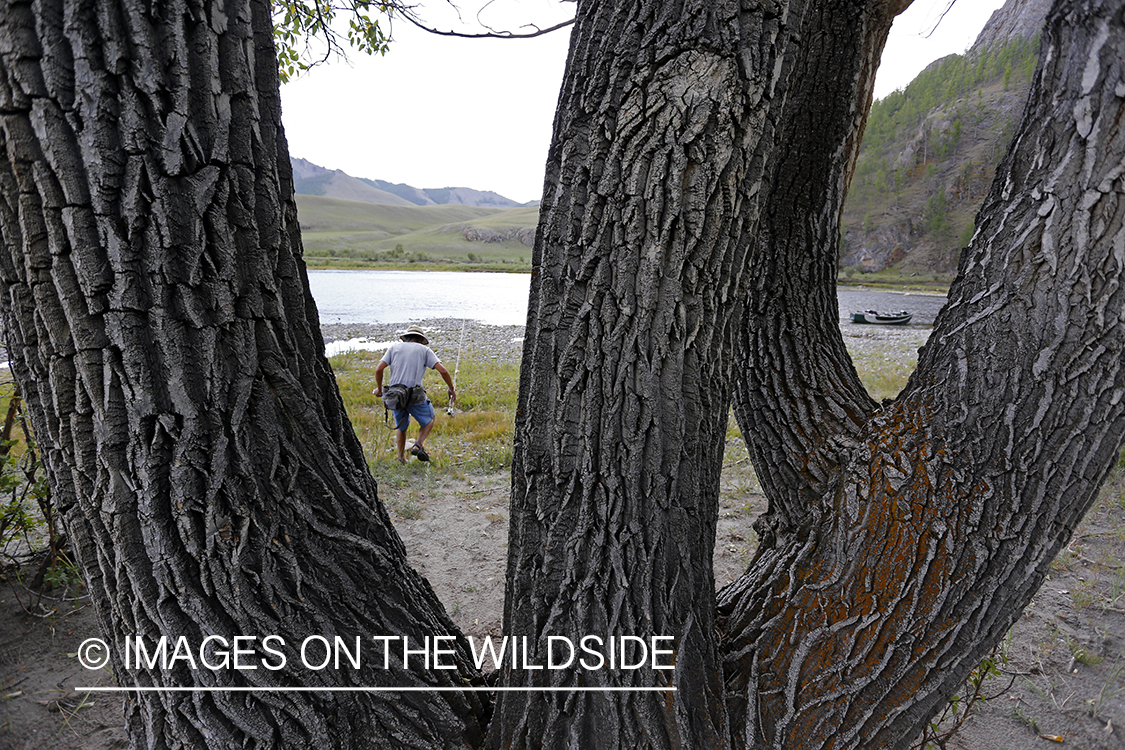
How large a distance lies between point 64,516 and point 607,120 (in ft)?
4.85

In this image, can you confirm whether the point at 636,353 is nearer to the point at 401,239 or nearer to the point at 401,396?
the point at 401,396

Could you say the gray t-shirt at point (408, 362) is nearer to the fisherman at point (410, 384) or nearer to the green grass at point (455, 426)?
the fisherman at point (410, 384)

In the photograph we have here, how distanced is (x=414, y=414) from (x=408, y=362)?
0.57 metres

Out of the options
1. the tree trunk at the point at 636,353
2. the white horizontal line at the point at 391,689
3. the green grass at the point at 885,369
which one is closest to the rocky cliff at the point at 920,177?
the green grass at the point at 885,369

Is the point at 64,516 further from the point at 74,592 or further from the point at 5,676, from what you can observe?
the point at 74,592

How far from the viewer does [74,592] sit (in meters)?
3.26

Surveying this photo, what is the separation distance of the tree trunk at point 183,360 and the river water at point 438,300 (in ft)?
49.6

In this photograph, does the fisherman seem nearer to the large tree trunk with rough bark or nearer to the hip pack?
the hip pack

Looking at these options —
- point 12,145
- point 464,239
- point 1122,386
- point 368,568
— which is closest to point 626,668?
point 368,568

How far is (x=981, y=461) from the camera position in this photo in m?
1.38

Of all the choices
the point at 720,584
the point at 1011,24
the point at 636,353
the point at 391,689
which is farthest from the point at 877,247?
the point at 391,689

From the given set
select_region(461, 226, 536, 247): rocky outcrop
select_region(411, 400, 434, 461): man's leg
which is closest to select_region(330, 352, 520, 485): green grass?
select_region(411, 400, 434, 461): man's leg

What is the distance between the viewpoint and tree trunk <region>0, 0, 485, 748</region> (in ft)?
3.38

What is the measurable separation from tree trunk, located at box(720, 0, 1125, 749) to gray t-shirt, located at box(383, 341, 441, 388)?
5066 millimetres
